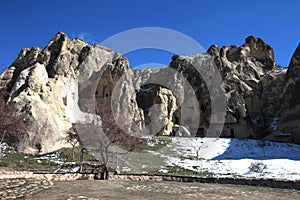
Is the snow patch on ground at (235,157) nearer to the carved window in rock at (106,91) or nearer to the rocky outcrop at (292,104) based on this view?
the rocky outcrop at (292,104)

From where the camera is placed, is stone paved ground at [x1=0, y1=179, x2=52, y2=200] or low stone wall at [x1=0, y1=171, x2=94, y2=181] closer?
stone paved ground at [x1=0, y1=179, x2=52, y2=200]

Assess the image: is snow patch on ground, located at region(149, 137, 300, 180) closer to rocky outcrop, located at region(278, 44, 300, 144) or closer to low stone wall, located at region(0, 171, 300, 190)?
low stone wall, located at region(0, 171, 300, 190)

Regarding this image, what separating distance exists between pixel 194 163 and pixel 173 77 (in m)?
42.4

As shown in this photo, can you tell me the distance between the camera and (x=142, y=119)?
59.6m

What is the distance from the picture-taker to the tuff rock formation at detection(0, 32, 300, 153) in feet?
145

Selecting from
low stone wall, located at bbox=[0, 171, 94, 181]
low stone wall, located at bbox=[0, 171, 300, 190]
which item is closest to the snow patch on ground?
low stone wall, located at bbox=[0, 171, 300, 190]

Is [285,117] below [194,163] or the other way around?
the other way around

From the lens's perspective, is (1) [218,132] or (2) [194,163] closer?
(2) [194,163]

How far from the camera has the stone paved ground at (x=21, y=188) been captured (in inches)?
421

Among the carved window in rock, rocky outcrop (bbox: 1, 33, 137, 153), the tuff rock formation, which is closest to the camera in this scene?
rocky outcrop (bbox: 1, 33, 137, 153)

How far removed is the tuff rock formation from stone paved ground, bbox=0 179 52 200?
74.7 ft

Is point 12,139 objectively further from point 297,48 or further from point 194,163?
point 297,48

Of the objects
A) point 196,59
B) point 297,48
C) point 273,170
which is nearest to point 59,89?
point 273,170

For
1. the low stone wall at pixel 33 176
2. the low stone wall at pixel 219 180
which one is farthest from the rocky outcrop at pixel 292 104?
the low stone wall at pixel 33 176
